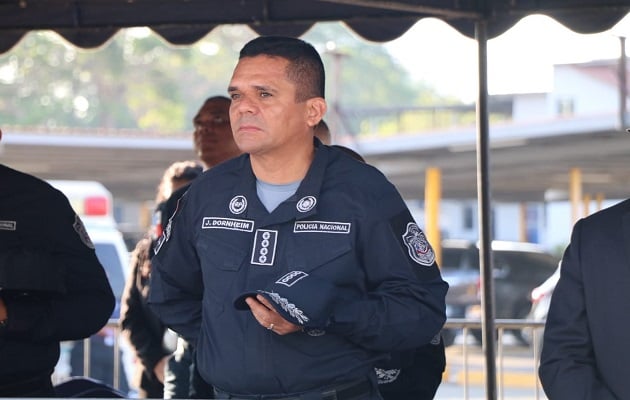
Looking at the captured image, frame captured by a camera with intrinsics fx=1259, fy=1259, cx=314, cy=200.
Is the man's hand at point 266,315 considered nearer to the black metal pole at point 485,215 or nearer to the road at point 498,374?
the black metal pole at point 485,215

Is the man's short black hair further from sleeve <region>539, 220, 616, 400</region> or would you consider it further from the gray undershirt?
sleeve <region>539, 220, 616, 400</region>

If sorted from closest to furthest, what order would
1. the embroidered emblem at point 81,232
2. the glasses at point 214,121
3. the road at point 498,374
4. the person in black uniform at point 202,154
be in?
the embroidered emblem at point 81,232 < the person in black uniform at point 202,154 < the glasses at point 214,121 < the road at point 498,374

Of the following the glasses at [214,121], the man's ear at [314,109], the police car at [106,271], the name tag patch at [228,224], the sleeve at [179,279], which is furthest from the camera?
the police car at [106,271]

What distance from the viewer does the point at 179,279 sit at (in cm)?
379

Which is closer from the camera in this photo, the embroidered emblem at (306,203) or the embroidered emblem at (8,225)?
the embroidered emblem at (306,203)

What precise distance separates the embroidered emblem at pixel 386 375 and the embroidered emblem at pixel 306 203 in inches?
38.7

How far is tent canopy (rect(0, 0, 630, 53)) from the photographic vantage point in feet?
20.3

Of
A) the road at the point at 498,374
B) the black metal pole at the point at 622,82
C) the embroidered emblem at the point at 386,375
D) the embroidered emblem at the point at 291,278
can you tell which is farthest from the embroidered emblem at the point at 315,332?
the black metal pole at the point at 622,82

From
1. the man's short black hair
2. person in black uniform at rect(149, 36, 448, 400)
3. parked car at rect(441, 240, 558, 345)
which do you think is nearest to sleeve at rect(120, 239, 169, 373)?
person in black uniform at rect(149, 36, 448, 400)

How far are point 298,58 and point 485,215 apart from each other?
2903 mm

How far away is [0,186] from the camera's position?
4.36 m

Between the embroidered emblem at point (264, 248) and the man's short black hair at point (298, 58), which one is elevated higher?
the man's short black hair at point (298, 58)

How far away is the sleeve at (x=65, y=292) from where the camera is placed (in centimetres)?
418

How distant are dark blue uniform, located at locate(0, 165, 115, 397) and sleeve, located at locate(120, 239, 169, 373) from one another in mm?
1693
